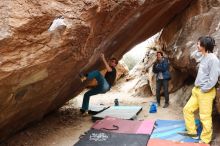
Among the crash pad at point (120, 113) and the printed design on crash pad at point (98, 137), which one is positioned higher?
the printed design on crash pad at point (98, 137)

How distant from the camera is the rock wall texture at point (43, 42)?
4238 mm

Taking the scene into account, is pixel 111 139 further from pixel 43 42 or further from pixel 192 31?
pixel 192 31

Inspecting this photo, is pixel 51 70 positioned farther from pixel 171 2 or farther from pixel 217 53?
pixel 171 2

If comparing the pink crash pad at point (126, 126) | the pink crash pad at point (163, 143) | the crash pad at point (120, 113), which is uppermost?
the pink crash pad at point (126, 126)

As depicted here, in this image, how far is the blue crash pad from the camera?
6130 millimetres

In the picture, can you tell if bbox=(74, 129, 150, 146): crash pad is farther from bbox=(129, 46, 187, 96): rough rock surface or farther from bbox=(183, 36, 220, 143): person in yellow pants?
bbox=(129, 46, 187, 96): rough rock surface

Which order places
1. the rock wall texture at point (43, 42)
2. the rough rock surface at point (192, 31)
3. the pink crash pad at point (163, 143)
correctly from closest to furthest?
the rock wall texture at point (43, 42)
the pink crash pad at point (163, 143)
the rough rock surface at point (192, 31)

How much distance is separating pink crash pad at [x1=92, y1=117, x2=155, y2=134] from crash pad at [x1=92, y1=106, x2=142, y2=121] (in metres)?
0.56

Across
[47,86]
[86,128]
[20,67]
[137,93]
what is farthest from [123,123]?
[137,93]

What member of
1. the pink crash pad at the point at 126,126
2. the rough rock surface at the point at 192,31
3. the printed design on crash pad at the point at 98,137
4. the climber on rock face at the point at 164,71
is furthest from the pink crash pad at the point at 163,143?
the climber on rock face at the point at 164,71

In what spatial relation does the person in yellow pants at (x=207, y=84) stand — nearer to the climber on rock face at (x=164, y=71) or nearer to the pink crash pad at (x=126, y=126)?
the pink crash pad at (x=126, y=126)

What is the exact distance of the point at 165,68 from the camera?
9539 millimetres

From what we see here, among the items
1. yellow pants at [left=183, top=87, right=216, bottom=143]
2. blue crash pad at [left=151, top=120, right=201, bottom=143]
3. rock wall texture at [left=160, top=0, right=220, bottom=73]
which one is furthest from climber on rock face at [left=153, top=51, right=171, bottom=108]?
yellow pants at [left=183, top=87, right=216, bottom=143]

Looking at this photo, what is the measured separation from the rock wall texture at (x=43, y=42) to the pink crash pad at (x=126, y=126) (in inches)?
56.5
